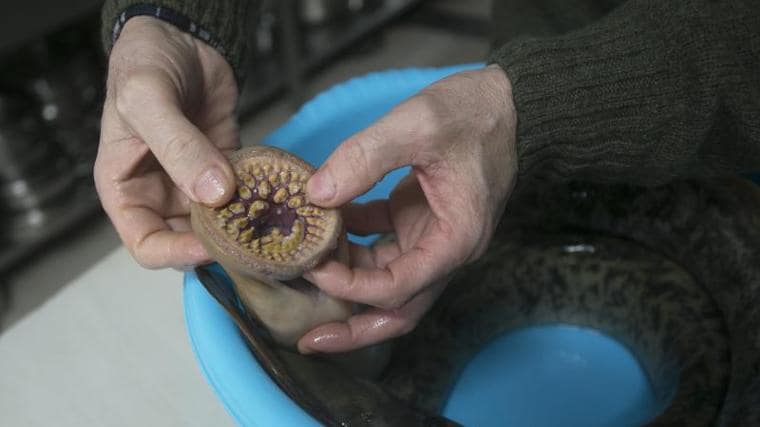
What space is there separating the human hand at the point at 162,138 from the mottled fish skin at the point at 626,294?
17cm

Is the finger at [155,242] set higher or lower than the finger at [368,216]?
higher

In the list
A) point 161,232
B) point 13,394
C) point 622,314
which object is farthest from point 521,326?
point 13,394

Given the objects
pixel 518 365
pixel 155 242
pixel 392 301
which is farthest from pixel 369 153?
pixel 518 365

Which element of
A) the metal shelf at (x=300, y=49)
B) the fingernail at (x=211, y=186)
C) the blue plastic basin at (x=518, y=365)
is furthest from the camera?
the metal shelf at (x=300, y=49)

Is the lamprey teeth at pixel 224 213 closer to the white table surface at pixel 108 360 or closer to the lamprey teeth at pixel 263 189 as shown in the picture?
the lamprey teeth at pixel 263 189

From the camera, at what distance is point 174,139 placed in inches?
24.0

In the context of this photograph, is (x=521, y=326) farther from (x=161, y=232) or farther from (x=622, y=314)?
(x=161, y=232)

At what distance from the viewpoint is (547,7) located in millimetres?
1049

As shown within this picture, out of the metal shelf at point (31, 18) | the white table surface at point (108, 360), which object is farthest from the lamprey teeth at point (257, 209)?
the metal shelf at point (31, 18)

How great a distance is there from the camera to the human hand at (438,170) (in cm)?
59

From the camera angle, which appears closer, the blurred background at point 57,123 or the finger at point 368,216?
the finger at point 368,216

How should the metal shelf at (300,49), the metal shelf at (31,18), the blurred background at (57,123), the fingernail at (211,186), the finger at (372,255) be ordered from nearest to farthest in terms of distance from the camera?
1. the fingernail at (211,186)
2. the finger at (372,255)
3. the metal shelf at (31,18)
4. the blurred background at (57,123)
5. the metal shelf at (300,49)

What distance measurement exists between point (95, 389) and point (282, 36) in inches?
53.0

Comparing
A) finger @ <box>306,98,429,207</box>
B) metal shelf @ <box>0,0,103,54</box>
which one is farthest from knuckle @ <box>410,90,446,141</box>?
metal shelf @ <box>0,0,103,54</box>
